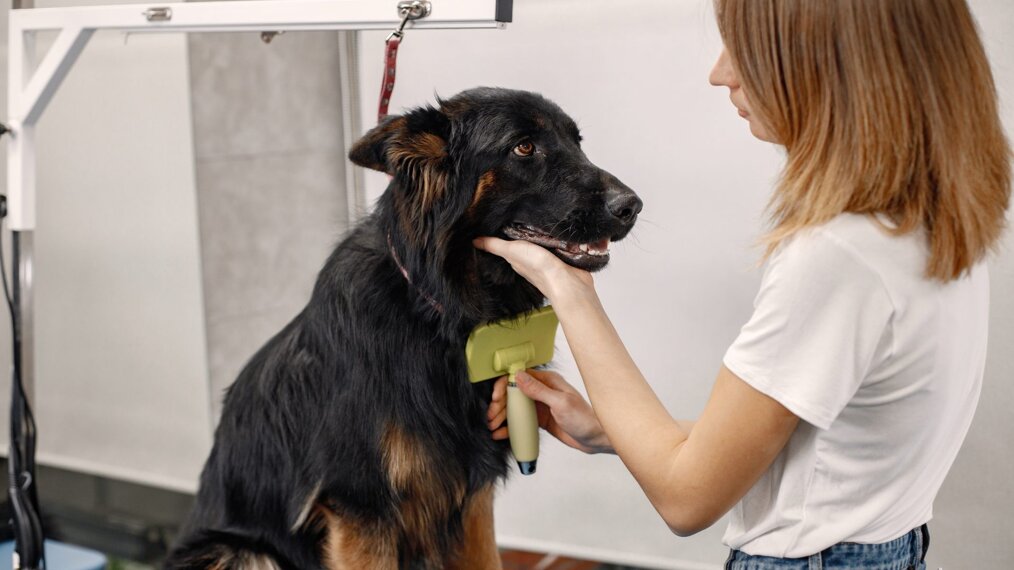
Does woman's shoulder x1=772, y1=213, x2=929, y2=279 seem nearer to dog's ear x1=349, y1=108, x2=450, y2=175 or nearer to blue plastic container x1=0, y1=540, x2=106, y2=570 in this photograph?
dog's ear x1=349, y1=108, x2=450, y2=175

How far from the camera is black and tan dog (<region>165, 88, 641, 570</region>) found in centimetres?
151

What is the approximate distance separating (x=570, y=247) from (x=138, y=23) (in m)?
0.83

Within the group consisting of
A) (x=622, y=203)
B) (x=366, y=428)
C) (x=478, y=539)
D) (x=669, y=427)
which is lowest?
(x=478, y=539)

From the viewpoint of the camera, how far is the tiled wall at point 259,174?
111 inches

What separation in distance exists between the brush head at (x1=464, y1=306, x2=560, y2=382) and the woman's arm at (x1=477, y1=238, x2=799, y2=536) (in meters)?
0.22

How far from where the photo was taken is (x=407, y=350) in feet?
5.18

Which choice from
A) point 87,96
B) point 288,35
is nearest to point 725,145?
point 288,35

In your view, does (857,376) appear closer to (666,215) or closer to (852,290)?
(852,290)

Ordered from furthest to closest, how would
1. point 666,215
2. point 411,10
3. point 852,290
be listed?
point 666,215 → point 411,10 → point 852,290

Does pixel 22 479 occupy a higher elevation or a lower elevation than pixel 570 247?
lower

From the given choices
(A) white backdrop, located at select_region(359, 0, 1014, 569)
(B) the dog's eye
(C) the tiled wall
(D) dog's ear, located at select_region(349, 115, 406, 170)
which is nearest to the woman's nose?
(B) the dog's eye

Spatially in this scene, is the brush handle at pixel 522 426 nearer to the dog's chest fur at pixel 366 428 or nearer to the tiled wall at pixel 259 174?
the dog's chest fur at pixel 366 428

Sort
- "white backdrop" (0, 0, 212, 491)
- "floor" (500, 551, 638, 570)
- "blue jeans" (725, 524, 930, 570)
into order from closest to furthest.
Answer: "blue jeans" (725, 524, 930, 570) < "floor" (500, 551, 638, 570) < "white backdrop" (0, 0, 212, 491)

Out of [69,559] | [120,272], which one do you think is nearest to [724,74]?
[69,559]
